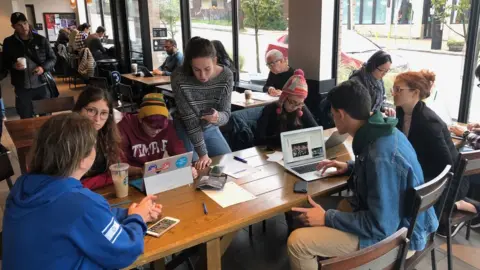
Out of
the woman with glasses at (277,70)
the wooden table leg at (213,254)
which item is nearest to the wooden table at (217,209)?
the wooden table leg at (213,254)

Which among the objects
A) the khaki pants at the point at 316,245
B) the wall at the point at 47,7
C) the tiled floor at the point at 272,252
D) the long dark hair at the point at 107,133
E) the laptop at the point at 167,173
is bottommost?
the tiled floor at the point at 272,252

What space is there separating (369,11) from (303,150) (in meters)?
2.67

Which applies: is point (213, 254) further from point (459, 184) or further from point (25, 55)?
point (25, 55)

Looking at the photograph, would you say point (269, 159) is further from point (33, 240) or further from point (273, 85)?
point (273, 85)

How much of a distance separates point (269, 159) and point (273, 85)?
2380mm

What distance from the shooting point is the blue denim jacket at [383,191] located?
148cm

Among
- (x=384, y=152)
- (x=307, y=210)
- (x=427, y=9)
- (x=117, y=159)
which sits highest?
(x=427, y=9)

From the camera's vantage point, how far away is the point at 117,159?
193 cm

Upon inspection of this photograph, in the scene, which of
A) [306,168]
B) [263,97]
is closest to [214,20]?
[263,97]

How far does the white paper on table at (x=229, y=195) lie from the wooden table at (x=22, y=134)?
4.59ft

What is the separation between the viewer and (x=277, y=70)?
4.30 m

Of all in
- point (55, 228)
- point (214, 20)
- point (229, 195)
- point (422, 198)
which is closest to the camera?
point (55, 228)

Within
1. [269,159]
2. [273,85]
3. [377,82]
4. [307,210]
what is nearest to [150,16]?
[273,85]

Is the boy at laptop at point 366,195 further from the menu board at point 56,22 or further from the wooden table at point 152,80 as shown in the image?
the menu board at point 56,22
